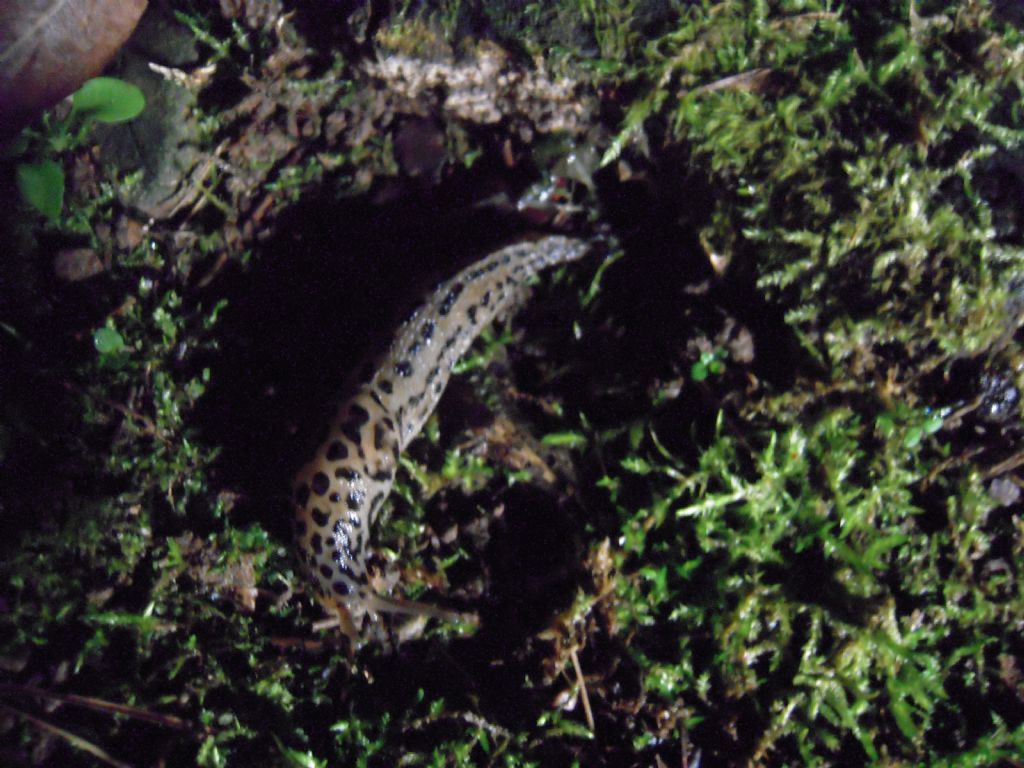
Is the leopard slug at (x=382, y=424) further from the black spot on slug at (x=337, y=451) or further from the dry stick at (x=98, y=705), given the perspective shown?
the dry stick at (x=98, y=705)

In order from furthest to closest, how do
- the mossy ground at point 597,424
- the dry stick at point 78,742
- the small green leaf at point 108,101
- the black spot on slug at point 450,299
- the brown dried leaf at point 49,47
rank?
the black spot on slug at point 450,299
the small green leaf at point 108,101
the brown dried leaf at point 49,47
the mossy ground at point 597,424
the dry stick at point 78,742

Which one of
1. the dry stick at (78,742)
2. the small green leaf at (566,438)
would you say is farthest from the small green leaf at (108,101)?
the dry stick at (78,742)

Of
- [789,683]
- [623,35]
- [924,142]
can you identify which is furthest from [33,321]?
[924,142]

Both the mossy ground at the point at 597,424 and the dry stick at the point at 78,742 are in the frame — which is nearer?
the dry stick at the point at 78,742

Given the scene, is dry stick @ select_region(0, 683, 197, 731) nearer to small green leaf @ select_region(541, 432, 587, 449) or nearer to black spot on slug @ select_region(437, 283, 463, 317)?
small green leaf @ select_region(541, 432, 587, 449)

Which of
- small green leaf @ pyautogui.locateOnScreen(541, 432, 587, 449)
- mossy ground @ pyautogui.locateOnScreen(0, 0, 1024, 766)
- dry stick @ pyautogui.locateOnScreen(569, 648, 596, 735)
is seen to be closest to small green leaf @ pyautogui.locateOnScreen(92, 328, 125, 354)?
mossy ground @ pyautogui.locateOnScreen(0, 0, 1024, 766)

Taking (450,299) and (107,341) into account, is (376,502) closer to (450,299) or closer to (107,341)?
(450,299)

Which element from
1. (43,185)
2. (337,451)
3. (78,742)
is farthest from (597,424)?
(43,185)
